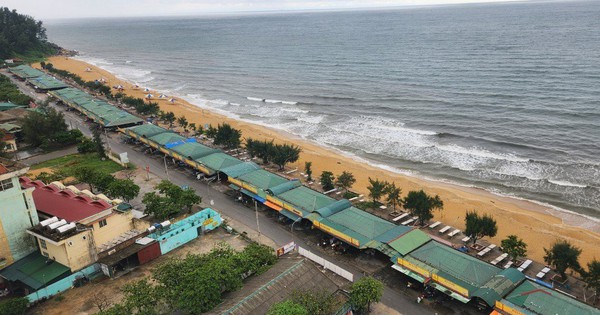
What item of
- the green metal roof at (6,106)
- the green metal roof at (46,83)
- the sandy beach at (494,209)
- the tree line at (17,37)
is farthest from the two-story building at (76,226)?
the tree line at (17,37)

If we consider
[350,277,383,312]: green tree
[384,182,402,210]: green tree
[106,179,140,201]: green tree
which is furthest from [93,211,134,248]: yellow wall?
[384,182,402,210]: green tree

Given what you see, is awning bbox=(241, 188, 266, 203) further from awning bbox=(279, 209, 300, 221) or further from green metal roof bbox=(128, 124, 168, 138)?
green metal roof bbox=(128, 124, 168, 138)

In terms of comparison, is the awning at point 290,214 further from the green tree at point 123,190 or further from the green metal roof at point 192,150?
the green metal roof at point 192,150

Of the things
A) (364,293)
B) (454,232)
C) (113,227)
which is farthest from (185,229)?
(454,232)

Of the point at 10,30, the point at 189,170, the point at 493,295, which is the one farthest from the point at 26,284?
the point at 10,30

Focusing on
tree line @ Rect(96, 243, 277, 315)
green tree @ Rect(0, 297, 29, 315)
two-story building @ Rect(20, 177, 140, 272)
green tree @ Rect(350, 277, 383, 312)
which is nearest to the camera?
tree line @ Rect(96, 243, 277, 315)
